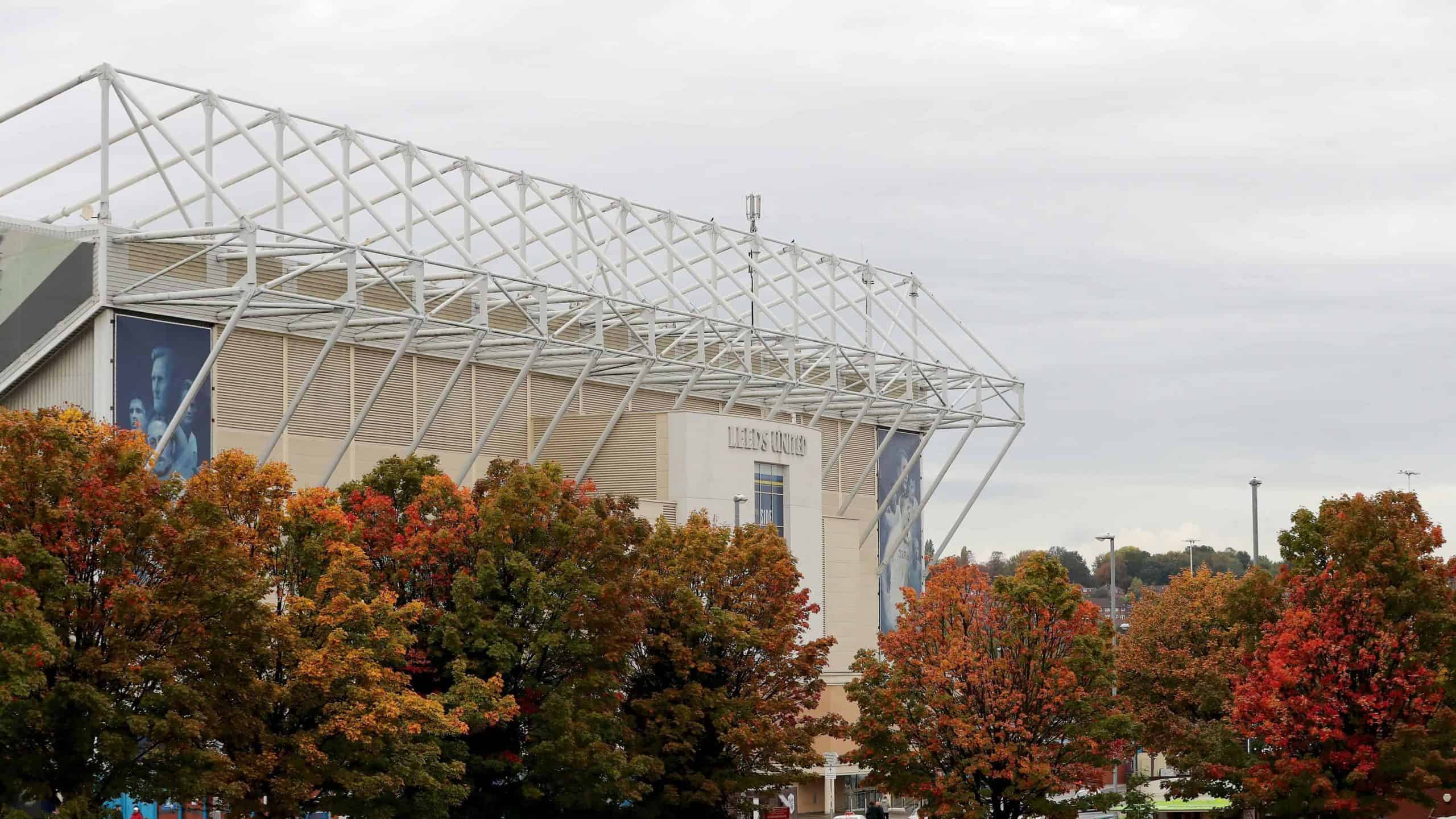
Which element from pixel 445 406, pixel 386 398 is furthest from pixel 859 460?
pixel 386 398

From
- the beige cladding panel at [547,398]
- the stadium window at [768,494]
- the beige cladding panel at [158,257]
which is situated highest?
the beige cladding panel at [158,257]

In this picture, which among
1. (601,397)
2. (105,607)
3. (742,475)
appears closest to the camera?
(105,607)

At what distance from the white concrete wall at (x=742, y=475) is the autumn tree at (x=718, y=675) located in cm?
1945

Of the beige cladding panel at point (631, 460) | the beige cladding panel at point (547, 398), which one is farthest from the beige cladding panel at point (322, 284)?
the beige cladding panel at point (631, 460)

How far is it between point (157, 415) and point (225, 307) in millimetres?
4346

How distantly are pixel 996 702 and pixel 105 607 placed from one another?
2540 cm

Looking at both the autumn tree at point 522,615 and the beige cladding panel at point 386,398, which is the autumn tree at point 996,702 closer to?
the autumn tree at point 522,615

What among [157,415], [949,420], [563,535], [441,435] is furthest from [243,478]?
[949,420]

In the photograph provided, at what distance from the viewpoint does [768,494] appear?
278 feet

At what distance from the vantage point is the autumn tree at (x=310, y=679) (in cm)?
4069

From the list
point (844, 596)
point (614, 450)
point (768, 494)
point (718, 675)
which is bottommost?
point (718, 675)

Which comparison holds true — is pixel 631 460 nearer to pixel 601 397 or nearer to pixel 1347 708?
pixel 601 397

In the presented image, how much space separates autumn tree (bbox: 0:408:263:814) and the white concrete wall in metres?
41.1

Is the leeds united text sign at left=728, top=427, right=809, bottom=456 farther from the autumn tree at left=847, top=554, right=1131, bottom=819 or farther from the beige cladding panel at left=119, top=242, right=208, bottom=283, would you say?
the autumn tree at left=847, top=554, right=1131, bottom=819
